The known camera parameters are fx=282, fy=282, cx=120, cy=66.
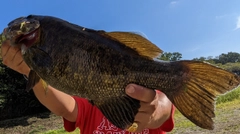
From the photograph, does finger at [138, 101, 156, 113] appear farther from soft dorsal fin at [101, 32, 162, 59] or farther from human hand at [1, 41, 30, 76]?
human hand at [1, 41, 30, 76]

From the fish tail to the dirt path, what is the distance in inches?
346

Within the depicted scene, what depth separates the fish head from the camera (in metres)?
2.02

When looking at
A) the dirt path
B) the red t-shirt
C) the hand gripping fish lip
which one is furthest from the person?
the dirt path

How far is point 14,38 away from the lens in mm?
2096

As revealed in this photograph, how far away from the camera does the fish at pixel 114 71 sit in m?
1.85

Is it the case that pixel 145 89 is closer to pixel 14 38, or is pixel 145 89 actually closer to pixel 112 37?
pixel 112 37

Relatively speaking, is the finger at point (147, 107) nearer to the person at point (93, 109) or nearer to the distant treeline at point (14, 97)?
the person at point (93, 109)

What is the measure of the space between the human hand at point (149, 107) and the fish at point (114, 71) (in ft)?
0.17

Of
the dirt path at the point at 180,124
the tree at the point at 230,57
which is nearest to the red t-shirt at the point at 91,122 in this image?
the dirt path at the point at 180,124

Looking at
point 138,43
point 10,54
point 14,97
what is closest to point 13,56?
point 10,54

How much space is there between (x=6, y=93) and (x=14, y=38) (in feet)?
65.3

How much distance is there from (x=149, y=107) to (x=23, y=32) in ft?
3.66

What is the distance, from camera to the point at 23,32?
206 cm

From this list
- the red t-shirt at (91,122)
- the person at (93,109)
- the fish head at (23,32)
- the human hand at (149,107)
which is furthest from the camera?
the red t-shirt at (91,122)
